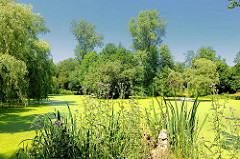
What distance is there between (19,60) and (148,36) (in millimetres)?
12443

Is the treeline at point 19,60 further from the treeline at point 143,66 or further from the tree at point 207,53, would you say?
the tree at point 207,53

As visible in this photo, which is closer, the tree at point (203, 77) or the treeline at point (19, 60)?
the treeline at point (19, 60)

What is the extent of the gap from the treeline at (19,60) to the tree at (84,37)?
38.9ft

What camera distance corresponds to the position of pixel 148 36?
50.0 feet

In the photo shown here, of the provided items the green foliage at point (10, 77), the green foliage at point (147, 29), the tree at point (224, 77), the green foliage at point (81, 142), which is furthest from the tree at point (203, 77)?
the green foliage at point (81, 142)

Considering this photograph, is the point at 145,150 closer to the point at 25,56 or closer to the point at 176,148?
the point at 176,148

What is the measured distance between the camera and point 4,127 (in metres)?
3.76

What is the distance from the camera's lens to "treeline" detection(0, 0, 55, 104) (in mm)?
4984

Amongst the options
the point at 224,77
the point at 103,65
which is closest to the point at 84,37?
the point at 103,65

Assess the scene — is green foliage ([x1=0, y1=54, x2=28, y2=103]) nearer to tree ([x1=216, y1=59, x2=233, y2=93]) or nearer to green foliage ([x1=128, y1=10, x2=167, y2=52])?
green foliage ([x1=128, y1=10, x2=167, y2=52])

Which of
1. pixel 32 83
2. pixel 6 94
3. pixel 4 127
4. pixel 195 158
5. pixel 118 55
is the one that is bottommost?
pixel 4 127

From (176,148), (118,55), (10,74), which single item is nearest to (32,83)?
(10,74)

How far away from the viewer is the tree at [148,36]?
14867 millimetres

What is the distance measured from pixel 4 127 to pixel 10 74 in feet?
6.10
